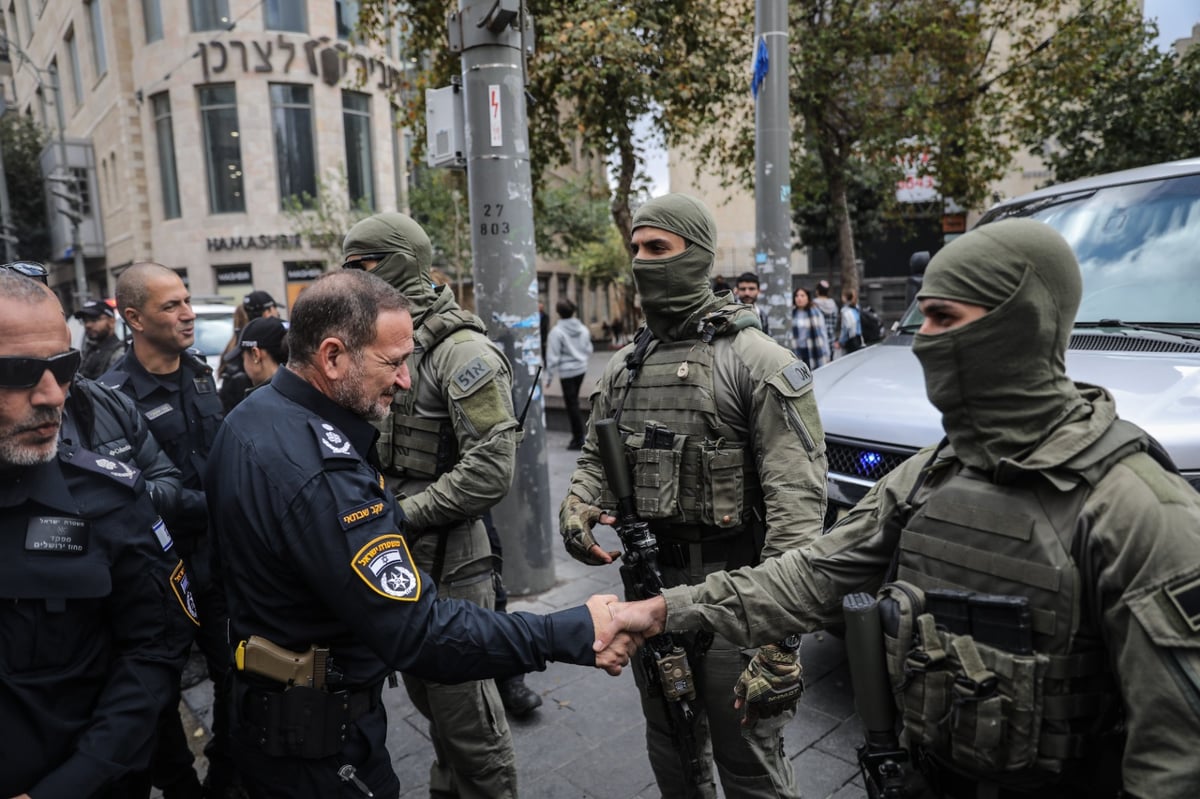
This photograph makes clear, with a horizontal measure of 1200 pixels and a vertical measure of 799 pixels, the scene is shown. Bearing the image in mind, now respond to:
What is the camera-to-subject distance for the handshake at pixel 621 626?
2.00 m

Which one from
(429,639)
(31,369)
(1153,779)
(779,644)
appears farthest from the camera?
(779,644)

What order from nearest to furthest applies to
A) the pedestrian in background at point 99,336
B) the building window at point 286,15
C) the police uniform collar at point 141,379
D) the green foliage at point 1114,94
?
1. the police uniform collar at point 141,379
2. the pedestrian in background at point 99,336
3. the green foliage at point 1114,94
4. the building window at point 286,15

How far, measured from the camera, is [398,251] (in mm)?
3107

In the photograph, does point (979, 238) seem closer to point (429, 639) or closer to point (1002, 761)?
point (1002, 761)

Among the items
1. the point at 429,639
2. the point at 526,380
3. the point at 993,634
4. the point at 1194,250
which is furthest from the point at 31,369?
the point at 1194,250

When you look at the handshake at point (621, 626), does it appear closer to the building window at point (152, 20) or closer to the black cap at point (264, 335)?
the black cap at point (264, 335)

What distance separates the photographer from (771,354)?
248cm

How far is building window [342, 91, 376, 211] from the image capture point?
891 inches

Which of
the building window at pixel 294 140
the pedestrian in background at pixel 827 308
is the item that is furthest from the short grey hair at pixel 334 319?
the building window at pixel 294 140

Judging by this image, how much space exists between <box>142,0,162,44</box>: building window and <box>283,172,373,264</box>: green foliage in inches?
238

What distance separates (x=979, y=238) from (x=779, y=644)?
116cm

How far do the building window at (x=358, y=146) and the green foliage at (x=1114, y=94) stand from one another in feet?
55.7

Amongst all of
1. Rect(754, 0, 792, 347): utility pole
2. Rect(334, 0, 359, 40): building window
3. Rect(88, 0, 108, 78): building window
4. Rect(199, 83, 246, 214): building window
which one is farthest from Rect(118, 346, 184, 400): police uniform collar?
Rect(88, 0, 108, 78): building window

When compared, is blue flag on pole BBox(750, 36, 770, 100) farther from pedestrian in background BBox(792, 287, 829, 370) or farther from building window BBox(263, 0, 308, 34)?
building window BBox(263, 0, 308, 34)
